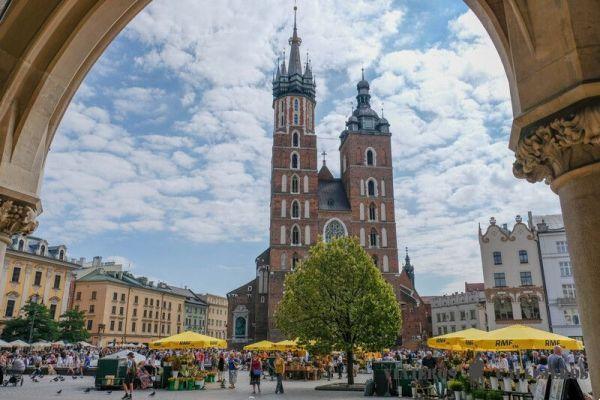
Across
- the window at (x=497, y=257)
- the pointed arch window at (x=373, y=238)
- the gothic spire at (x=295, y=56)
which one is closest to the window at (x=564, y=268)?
the window at (x=497, y=257)

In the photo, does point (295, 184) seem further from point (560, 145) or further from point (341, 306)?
point (560, 145)

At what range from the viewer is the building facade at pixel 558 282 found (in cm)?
4169

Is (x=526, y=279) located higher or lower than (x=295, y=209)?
lower

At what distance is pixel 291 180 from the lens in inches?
2400

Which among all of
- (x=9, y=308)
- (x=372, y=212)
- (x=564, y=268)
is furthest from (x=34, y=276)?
(x=564, y=268)

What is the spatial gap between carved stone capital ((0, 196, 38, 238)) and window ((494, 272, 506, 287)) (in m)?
46.5

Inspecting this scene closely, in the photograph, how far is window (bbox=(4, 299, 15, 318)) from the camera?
4697 cm

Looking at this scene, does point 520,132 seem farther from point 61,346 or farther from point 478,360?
point 61,346

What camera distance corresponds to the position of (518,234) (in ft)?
151

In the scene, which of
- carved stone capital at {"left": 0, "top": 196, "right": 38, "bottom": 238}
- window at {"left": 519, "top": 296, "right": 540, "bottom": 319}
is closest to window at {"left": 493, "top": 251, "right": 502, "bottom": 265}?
window at {"left": 519, "top": 296, "right": 540, "bottom": 319}

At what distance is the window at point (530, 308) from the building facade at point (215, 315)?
7474cm

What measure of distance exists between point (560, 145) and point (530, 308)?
45.4 m

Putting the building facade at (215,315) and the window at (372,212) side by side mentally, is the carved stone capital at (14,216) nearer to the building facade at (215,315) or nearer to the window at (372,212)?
the window at (372,212)

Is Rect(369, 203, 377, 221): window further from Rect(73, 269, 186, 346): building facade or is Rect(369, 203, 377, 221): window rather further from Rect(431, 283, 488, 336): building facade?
Rect(73, 269, 186, 346): building facade
